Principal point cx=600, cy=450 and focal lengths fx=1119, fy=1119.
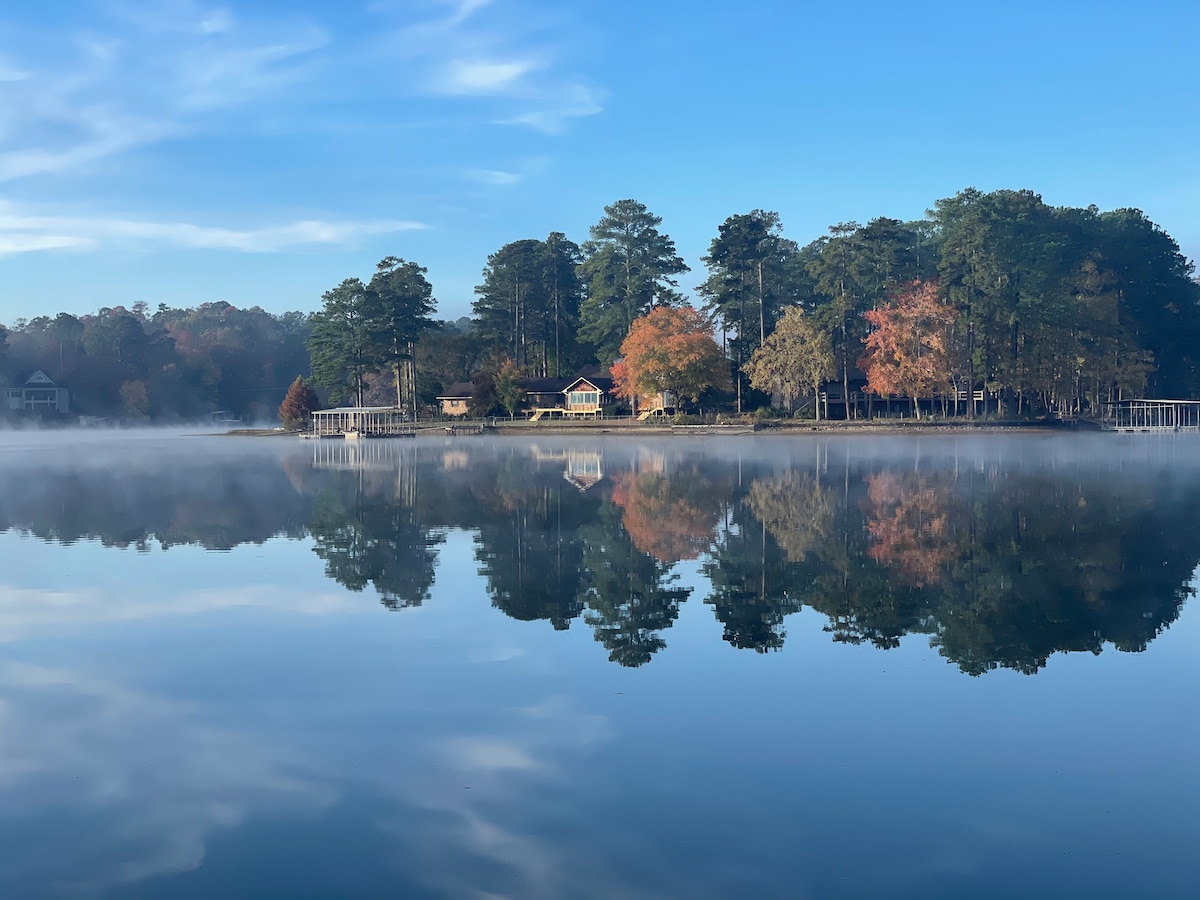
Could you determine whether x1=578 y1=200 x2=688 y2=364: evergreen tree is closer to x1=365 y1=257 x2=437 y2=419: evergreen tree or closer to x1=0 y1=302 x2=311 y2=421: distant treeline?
x1=365 y1=257 x2=437 y2=419: evergreen tree

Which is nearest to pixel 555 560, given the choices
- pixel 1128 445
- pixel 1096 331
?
pixel 1128 445

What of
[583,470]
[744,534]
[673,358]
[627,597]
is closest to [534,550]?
[744,534]

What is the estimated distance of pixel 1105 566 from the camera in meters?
22.4

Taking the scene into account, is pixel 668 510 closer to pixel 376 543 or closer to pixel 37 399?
pixel 376 543

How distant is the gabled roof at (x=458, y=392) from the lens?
117938mm

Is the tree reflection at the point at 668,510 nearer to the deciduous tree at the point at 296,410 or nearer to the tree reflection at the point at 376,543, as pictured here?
the tree reflection at the point at 376,543

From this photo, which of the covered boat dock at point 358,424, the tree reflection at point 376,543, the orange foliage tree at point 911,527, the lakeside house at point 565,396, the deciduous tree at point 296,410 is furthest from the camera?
Answer: the deciduous tree at point 296,410

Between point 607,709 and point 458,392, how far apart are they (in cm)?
10762

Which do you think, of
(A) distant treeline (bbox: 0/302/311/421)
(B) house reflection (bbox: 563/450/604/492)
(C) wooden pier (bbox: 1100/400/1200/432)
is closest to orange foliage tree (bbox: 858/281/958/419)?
(C) wooden pier (bbox: 1100/400/1200/432)

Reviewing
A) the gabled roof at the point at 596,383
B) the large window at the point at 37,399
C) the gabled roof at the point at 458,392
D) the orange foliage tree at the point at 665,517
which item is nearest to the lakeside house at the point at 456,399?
the gabled roof at the point at 458,392

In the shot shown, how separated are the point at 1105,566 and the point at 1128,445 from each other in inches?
2106

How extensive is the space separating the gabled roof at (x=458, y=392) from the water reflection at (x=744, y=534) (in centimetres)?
6134

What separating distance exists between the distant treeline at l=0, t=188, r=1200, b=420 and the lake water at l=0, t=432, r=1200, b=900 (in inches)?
2616

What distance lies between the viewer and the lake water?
9.03 m
